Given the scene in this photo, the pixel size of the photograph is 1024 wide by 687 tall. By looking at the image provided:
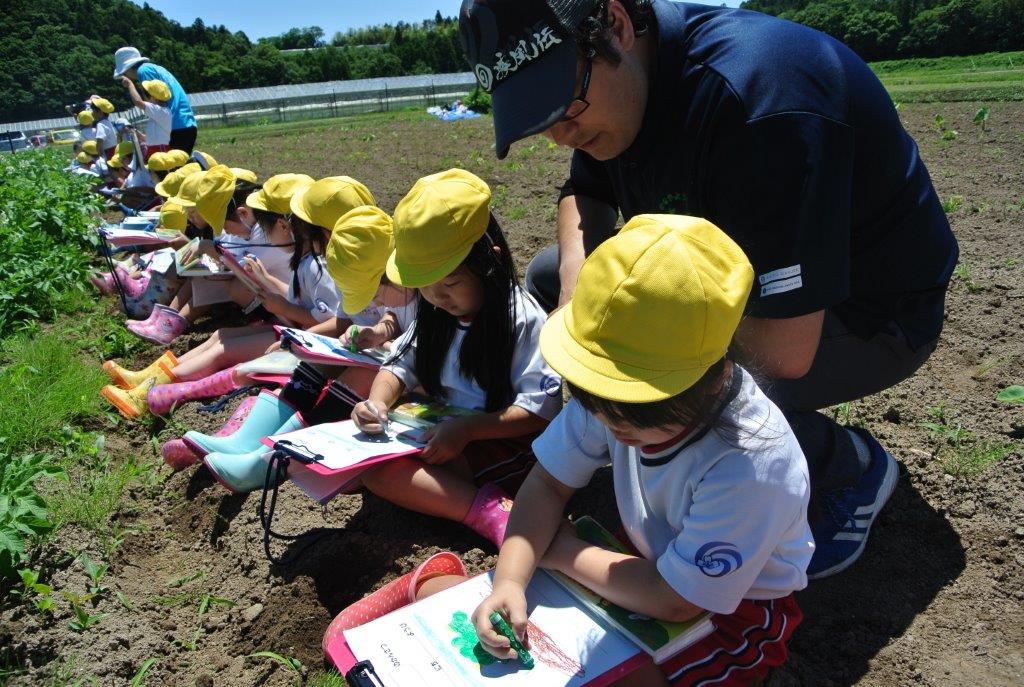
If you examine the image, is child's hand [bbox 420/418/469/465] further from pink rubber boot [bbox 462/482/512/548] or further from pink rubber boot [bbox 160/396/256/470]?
pink rubber boot [bbox 160/396/256/470]

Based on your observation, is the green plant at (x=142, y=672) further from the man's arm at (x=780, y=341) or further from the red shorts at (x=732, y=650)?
the man's arm at (x=780, y=341)

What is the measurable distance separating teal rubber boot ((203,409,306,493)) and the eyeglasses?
1658mm

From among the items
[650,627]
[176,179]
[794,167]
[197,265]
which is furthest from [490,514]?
[176,179]

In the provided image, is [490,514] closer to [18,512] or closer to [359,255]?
[359,255]

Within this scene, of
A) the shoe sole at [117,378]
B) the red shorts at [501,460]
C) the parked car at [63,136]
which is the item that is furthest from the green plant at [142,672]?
the parked car at [63,136]

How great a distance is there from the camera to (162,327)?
4754 mm

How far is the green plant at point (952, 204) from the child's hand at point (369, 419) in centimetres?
416

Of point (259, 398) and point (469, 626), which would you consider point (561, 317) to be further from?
point (259, 398)

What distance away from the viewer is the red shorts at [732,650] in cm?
157

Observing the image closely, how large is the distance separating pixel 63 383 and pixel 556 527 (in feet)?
11.3

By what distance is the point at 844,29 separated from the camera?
114 ft

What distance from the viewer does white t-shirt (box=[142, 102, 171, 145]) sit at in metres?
7.56

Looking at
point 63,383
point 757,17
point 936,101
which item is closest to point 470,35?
point 757,17

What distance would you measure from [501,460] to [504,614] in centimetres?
105
